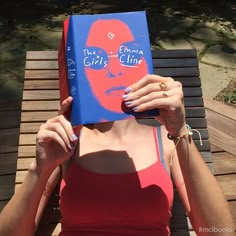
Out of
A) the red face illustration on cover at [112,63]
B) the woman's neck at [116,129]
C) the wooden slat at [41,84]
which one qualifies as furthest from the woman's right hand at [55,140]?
the wooden slat at [41,84]

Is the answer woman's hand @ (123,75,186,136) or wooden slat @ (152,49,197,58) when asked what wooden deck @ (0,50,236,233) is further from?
woman's hand @ (123,75,186,136)

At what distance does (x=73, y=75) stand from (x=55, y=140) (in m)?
0.21

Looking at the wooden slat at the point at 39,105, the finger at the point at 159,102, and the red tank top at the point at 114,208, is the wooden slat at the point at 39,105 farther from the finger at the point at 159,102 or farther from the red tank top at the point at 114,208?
the finger at the point at 159,102

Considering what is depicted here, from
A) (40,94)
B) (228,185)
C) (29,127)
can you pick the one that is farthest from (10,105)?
(228,185)

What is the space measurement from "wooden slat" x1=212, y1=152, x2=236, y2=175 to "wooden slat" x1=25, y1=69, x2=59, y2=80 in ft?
3.43

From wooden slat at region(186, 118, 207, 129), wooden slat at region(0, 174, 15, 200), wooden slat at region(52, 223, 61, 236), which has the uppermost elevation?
wooden slat at region(186, 118, 207, 129)

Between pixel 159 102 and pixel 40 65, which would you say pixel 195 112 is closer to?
pixel 40 65

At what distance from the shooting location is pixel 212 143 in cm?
254

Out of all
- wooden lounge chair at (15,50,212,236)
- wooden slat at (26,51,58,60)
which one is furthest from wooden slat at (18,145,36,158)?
wooden slat at (26,51,58,60)

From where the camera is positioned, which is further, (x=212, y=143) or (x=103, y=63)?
(x=212, y=143)

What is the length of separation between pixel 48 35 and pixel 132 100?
9.86 feet

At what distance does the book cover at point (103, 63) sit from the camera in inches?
48.7

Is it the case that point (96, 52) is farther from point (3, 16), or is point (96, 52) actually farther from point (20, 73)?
point (3, 16)

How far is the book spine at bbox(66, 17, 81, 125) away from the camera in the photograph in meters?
1.24
